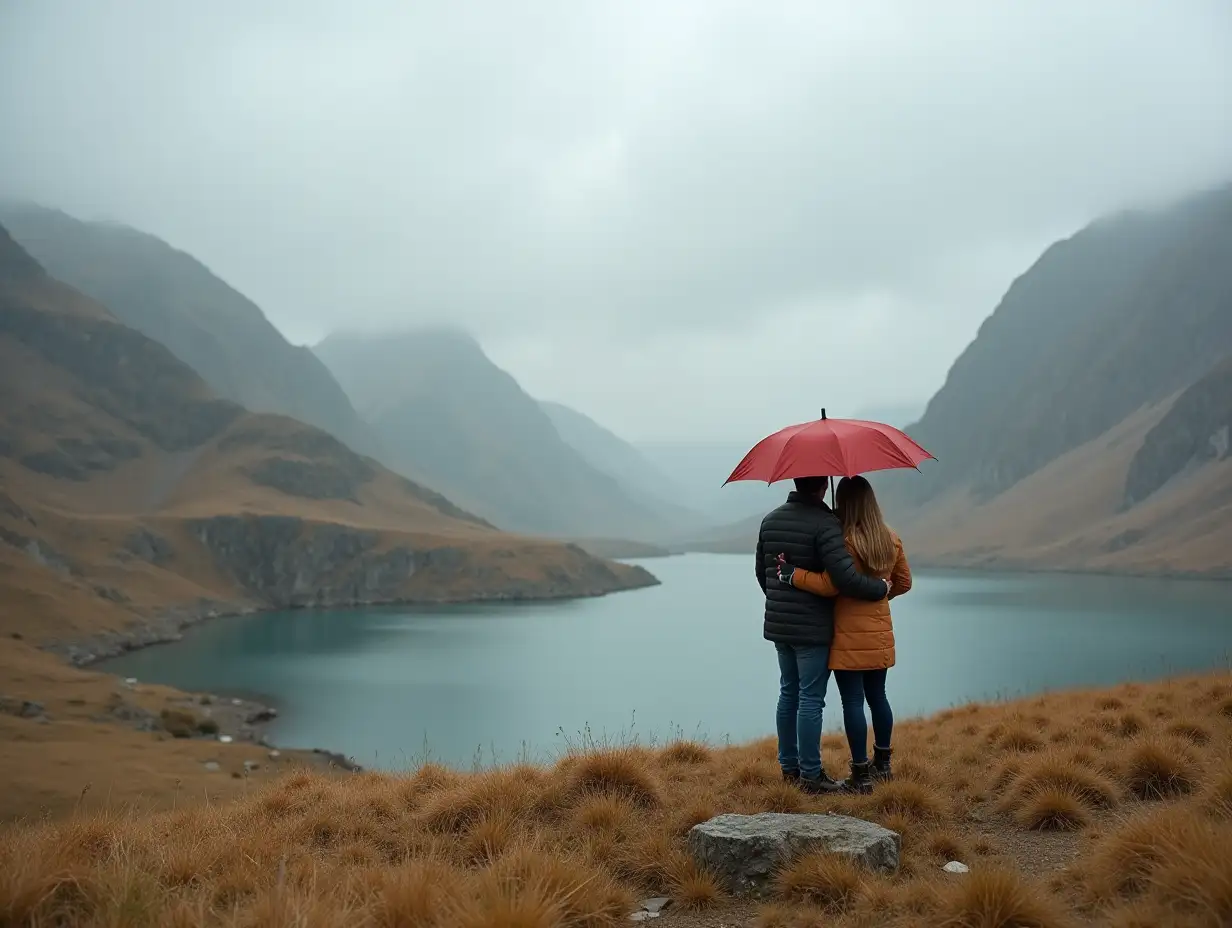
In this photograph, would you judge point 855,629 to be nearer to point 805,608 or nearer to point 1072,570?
point 805,608

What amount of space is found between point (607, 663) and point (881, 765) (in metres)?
50.2

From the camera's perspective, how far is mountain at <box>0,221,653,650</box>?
9075 cm

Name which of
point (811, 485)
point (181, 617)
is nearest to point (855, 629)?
point (811, 485)

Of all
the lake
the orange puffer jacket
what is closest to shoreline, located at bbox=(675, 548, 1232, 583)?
the lake

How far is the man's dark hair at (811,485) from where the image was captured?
288 inches

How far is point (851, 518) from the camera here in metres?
7.25

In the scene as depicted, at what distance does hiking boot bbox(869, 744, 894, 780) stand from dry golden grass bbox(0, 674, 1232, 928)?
0.36 m

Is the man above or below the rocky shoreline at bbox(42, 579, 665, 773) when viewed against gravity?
above

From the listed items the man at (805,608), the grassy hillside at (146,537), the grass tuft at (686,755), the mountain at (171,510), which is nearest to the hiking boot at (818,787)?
the man at (805,608)

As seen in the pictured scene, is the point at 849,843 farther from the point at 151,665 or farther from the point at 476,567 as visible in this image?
the point at 476,567

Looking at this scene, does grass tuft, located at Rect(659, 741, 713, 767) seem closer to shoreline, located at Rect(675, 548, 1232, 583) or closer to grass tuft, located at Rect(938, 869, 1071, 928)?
grass tuft, located at Rect(938, 869, 1071, 928)

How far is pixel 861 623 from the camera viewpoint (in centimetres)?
708

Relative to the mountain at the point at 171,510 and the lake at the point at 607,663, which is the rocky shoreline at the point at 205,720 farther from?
the mountain at the point at 171,510

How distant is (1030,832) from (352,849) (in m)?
5.01
